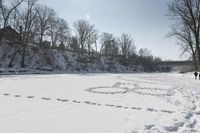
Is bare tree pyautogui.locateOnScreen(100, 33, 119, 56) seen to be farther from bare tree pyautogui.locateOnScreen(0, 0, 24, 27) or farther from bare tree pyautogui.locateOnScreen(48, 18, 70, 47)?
bare tree pyautogui.locateOnScreen(0, 0, 24, 27)

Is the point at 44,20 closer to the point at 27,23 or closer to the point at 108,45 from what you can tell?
the point at 27,23

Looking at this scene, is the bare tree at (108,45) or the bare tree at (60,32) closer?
the bare tree at (60,32)

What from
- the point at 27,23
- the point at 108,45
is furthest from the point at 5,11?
the point at 108,45

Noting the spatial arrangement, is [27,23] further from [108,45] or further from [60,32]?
[108,45]

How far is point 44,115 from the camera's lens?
6.43 meters

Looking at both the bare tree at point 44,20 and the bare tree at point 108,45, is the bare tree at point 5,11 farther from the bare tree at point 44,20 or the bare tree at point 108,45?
the bare tree at point 108,45

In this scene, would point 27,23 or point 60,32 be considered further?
point 60,32

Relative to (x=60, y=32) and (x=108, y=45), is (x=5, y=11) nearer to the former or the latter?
(x=60, y=32)

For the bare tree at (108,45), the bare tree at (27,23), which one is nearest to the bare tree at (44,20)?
the bare tree at (27,23)

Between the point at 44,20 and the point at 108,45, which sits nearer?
the point at 44,20

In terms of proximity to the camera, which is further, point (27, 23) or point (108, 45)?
point (108, 45)

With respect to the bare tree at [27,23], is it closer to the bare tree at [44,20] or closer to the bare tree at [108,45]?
the bare tree at [44,20]

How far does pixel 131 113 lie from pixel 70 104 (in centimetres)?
225

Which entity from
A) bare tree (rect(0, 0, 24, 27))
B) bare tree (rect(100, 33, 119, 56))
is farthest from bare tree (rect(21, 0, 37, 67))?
bare tree (rect(100, 33, 119, 56))
